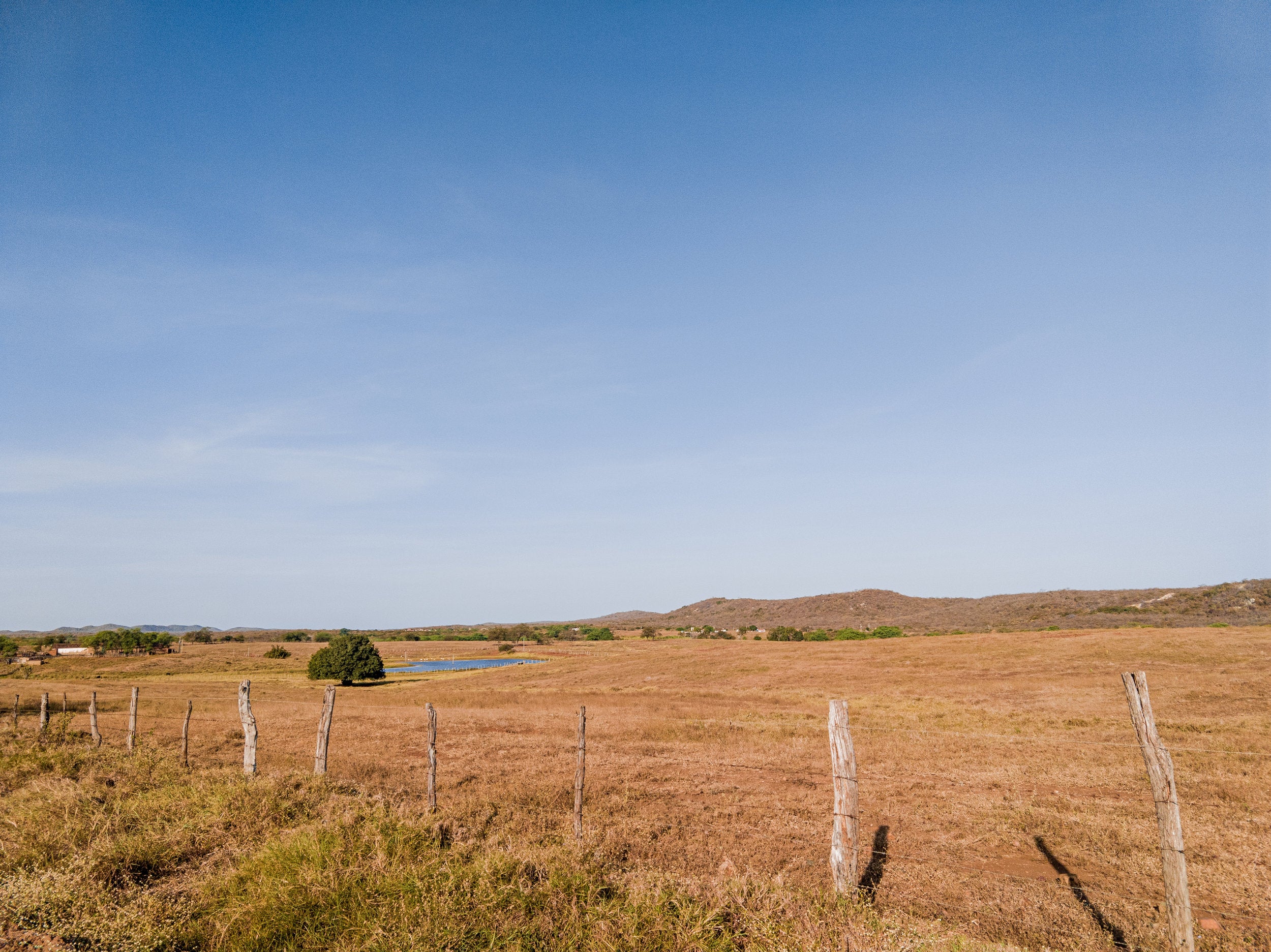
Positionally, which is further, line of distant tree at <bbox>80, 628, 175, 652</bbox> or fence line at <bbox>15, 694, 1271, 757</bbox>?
line of distant tree at <bbox>80, 628, 175, 652</bbox>

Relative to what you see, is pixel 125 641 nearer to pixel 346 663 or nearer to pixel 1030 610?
Answer: pixel 346 663

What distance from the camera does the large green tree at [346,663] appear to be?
2354 inches

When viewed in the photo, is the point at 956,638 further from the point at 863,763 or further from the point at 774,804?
the point at 774,804

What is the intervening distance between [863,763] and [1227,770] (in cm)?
868

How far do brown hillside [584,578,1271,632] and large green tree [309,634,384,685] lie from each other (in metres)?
73.7

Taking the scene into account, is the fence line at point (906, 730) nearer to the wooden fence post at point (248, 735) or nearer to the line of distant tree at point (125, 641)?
the wooden fence post at point (248, 735)

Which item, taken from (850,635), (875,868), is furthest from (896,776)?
(850,635)

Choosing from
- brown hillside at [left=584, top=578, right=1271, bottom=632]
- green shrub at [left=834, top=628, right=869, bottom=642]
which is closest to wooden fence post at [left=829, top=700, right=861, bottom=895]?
brown hillside at [left=584, top=578, right=1271, bottom=632]

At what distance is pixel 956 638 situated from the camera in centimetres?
5769

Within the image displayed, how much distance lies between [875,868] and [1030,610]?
339 ft

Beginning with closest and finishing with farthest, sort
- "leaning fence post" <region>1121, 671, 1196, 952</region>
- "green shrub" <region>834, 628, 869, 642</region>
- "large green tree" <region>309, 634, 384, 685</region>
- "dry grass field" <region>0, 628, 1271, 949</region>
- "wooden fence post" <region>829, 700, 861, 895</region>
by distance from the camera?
"leaning fence post" <region>1121, 671, 1196, 952</region> → "wooden fence post" <region>829, 700, 861, 895</region> → "dry grass field" <region>0, 628, 1271, 949</region> → "large green tree" <region>309, 634, 384, 685</region> → "green shrub" <region>834, 628, 869, 642</region>

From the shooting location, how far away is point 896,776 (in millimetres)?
17062

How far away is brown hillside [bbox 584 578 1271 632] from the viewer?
219 ft

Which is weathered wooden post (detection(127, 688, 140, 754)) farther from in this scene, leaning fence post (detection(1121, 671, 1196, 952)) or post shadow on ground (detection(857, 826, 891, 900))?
leaning fence post (detection(1121, 671, 1196, 952))
